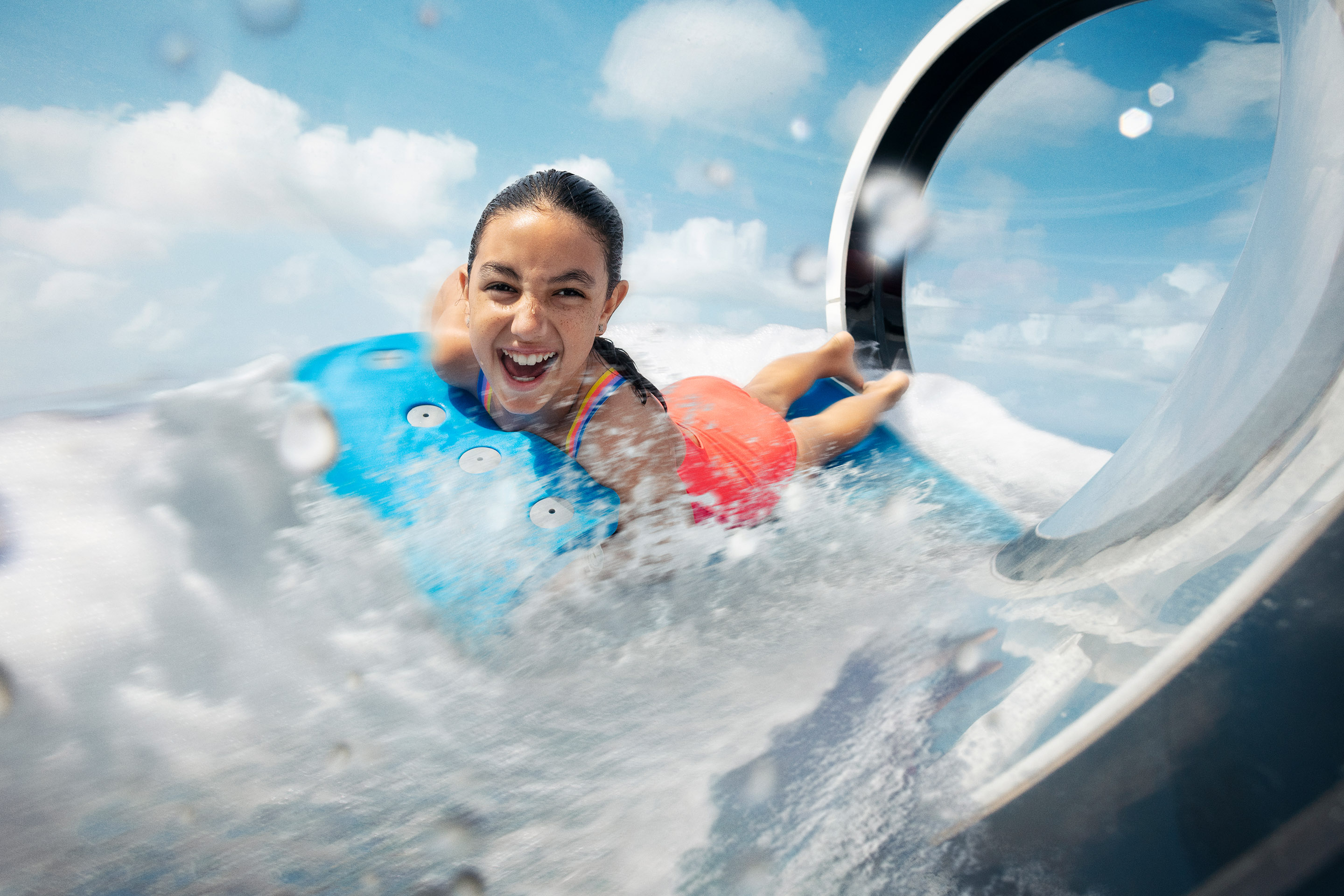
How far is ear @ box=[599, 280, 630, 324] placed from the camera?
1289 mm

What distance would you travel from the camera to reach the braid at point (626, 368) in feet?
4.34

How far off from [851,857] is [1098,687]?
0.25 meters

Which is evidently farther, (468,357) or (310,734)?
(468,357)

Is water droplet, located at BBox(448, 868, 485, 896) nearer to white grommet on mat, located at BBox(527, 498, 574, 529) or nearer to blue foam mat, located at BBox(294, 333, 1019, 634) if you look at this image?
blue foam mat, located at BBox(294, 333, 1019, 634)

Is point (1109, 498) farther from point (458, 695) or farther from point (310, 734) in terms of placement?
point (310, 734)

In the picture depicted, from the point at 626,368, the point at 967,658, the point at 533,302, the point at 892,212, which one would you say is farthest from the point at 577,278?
the point at 892,212

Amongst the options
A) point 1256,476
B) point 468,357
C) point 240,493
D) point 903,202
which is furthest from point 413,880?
point 903,202

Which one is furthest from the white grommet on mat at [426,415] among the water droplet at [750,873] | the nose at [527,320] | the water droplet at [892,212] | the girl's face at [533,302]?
the water droplet at [892,212]

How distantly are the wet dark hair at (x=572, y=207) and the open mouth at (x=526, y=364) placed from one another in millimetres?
119

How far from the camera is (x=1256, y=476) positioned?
598 mm

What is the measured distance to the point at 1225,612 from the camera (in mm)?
486

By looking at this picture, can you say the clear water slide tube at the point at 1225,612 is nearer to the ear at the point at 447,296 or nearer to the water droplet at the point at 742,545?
the water droplet at the point at 742,545

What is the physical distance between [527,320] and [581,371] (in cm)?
18

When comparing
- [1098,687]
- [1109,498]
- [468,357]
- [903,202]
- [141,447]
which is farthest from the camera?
[903,202]
